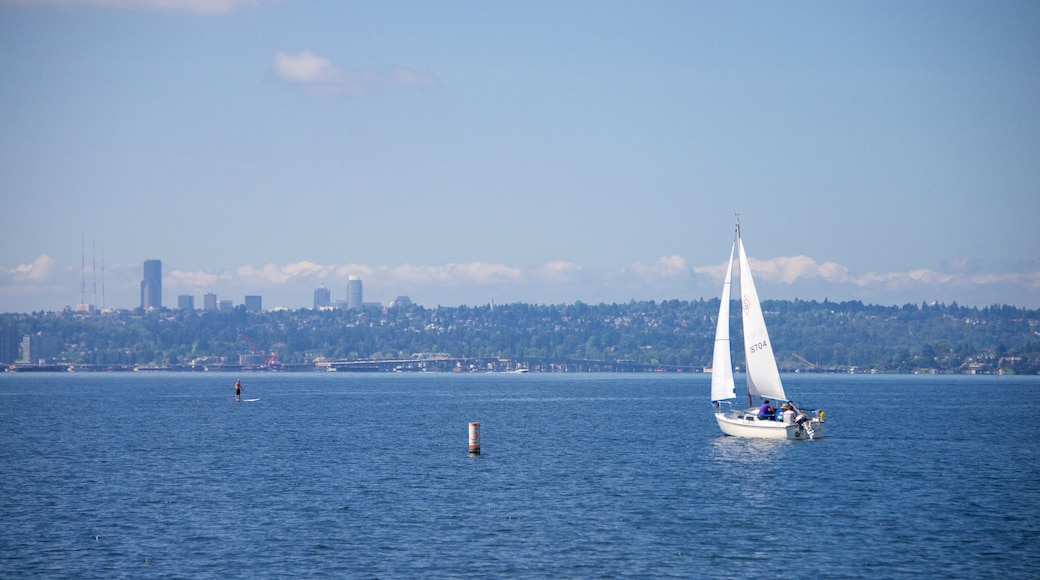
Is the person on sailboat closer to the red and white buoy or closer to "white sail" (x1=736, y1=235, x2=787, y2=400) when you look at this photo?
"white sail" (x1=736, y1=235, x2=787, y2=400)

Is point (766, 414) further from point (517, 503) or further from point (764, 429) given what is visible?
point (517, 503)

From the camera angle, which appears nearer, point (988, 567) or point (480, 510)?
point (988, 567)

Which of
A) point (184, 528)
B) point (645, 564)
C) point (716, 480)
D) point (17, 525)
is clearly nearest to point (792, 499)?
point (716, 480)

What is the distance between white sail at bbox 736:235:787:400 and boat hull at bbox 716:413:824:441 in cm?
241

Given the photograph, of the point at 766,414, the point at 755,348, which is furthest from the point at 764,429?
the point at 755,348

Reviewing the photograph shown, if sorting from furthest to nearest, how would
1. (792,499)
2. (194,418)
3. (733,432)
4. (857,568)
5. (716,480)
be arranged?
(194,418), (733,432), (716,480), (792,499), (857,568)

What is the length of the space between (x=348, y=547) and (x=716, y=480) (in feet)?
85.7

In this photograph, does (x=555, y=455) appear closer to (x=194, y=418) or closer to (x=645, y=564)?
(x=645, y=564)

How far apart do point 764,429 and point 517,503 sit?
112 ft

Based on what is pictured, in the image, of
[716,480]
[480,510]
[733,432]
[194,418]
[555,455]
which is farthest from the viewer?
[194,418]

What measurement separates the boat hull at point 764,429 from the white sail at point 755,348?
2414 mm

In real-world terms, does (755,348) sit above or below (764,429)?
above

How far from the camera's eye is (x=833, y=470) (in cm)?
6981

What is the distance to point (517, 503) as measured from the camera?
5612 cm
